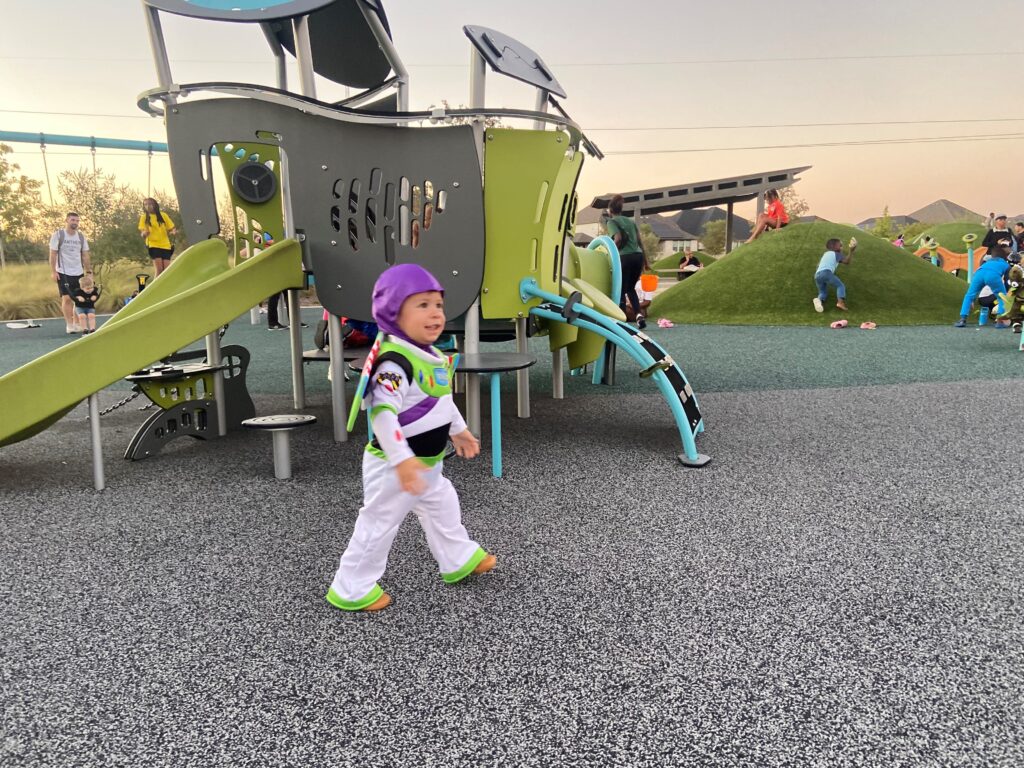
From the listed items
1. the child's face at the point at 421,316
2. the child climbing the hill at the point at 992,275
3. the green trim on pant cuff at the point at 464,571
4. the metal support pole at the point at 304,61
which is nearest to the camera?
the child's face at the point at 421,316

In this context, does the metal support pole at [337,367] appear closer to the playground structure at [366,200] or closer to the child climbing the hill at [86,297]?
the playground structure at [366,200]

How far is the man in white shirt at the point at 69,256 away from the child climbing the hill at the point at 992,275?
14181 mm

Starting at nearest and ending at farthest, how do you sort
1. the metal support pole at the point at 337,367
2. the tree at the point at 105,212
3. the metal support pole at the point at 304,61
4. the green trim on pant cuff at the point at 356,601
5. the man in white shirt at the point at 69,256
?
the green trim on pant cuff at the point at 356,601 < the metal support pole at the point at 337,367 < the metal support pole at the point at 304,61 < the man in white shirt at the point at 69,256 < the tree at the point at 105,212

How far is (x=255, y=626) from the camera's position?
7.14 ft

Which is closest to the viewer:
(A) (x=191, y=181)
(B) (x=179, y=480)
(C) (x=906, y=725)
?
(C) (x=906, y=725)

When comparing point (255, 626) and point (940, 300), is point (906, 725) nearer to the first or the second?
point (255, 626)

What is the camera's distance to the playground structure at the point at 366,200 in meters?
3.99

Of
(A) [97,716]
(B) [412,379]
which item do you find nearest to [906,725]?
(B) [412,379]

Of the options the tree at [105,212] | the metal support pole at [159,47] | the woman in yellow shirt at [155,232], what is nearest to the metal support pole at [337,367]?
the metal support pole at [159,47]

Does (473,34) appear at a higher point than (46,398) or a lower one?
higher

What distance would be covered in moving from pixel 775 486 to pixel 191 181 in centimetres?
400

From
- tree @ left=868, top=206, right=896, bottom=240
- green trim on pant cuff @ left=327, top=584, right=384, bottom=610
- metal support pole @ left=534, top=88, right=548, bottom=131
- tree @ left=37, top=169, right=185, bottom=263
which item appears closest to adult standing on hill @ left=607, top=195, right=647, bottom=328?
metal support pole @ left=534, top=88, right=548, bottom=131

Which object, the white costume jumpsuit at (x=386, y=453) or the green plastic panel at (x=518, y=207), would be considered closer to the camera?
the white costume jumpsuit at (x=386, y=453)

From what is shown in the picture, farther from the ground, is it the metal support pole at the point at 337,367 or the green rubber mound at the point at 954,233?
the green rubber mound at the point at 954,233
